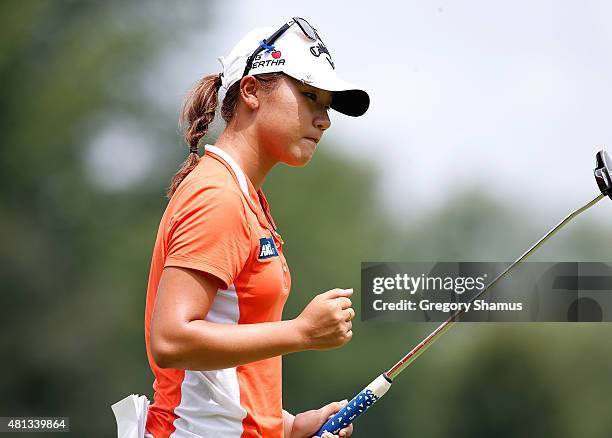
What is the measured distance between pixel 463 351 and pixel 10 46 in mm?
3377

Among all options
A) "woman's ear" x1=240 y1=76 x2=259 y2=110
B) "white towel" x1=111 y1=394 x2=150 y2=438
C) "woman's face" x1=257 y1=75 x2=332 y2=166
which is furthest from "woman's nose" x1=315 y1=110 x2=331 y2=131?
"white towel" x1=111 y1=394 x2=150 y2=438

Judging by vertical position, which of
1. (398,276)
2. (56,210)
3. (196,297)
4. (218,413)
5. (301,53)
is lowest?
(218,413)

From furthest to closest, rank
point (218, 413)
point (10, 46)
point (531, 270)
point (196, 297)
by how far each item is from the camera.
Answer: point (10, 46), point (531, 270), point (218, 413), point (196, 297)

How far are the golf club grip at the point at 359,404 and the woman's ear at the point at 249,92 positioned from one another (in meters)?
0.49

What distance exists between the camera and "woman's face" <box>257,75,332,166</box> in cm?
142

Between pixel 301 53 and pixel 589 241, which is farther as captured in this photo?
pixel 589 241

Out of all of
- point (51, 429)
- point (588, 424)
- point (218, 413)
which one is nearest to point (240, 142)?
point (218, 413)

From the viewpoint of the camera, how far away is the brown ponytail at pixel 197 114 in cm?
151

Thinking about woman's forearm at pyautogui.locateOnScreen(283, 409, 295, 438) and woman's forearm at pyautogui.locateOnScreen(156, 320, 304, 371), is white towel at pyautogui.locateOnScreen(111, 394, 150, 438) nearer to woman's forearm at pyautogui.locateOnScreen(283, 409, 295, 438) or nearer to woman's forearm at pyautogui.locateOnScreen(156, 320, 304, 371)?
woman's forearm at pyautogui.locateOnScreen(156, 320, 304, 371)

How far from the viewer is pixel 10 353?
17.3 feet

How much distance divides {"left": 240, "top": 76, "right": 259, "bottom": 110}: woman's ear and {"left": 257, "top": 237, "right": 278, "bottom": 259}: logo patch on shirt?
0.23 metres

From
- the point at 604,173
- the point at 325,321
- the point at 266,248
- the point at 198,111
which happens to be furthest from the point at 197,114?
the point at 604,173

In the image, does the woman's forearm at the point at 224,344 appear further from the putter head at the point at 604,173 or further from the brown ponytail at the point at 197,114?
the putter head at the point at 604,173

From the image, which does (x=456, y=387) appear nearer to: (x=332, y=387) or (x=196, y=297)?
(x=332, y=387)
